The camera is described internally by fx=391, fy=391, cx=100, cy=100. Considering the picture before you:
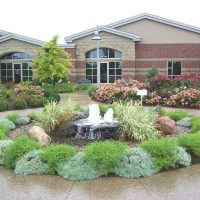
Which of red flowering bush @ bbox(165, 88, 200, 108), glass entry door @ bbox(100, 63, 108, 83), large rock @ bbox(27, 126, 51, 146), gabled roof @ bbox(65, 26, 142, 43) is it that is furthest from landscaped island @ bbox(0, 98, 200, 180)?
glass entry door @ bbox(100, 63, 108, 83)

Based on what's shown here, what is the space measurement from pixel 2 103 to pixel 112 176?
11854 mm

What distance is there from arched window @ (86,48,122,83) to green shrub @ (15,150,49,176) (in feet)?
88.8

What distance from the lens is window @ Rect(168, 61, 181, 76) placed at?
1368 inches

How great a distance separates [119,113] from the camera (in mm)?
10625

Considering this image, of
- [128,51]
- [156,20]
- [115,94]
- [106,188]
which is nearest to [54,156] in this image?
[106,188]

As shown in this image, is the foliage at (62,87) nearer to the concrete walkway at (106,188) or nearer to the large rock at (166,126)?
the large rock at (166,126)

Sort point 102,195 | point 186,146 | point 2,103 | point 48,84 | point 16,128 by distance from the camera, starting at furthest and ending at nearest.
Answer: point 48,84
point 2,103
point 16,128
point 186,146
point 102,195

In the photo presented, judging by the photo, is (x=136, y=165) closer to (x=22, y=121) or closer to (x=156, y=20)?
(x=22, y=121)

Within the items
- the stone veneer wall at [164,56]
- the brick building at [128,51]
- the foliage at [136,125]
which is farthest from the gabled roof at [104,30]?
the foliage at [136,125]

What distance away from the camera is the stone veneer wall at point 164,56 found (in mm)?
34531

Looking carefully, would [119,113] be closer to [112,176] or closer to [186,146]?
[186,146]

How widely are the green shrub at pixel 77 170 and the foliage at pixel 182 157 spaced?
161 centimetres

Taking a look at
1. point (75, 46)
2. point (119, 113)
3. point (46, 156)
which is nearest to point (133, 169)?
point (46, 156)

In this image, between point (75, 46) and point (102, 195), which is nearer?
point (102, 195)
